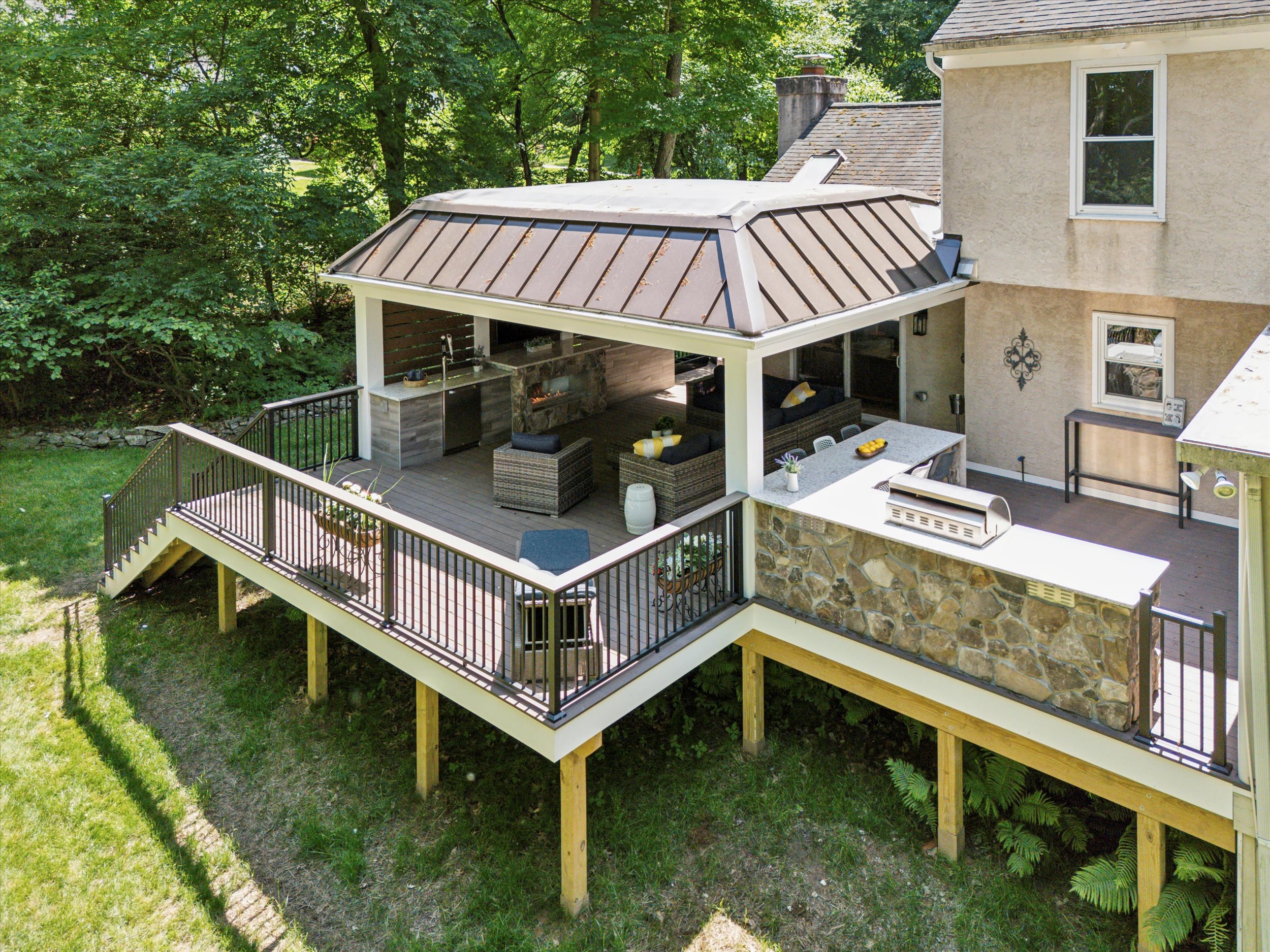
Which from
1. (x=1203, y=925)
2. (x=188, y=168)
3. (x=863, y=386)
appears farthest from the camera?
(x=188, y=168)

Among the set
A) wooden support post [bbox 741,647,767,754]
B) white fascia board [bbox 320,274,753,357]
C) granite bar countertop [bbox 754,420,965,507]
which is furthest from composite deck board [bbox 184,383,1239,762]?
white fascia board [bbox 320,274,753,357]

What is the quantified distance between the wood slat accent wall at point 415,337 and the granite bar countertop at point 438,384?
0.22 meters

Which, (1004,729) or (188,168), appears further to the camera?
(188,168)

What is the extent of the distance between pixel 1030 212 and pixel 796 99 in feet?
26.5

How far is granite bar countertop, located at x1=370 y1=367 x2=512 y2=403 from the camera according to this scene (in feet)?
36.2

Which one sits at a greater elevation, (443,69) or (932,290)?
(443,69)

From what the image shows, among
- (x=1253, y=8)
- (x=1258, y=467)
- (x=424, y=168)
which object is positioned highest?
(x=424, y=168)

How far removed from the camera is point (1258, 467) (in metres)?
4.38

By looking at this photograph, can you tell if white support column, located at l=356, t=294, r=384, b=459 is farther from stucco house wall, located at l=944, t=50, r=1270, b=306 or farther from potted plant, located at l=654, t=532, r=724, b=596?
stucco house wall, located at l=944, t=50, r=1270, b=306

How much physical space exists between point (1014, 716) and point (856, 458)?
9.08 ft

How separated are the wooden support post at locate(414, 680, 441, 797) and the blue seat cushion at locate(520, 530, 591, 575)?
1522 mm

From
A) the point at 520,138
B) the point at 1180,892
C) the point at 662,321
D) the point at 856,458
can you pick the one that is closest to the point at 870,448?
the point at 856,458

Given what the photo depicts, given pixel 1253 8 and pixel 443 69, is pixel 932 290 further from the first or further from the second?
pixel 443 69

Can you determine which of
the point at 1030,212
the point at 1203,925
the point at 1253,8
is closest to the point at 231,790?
the point at 1203,925
